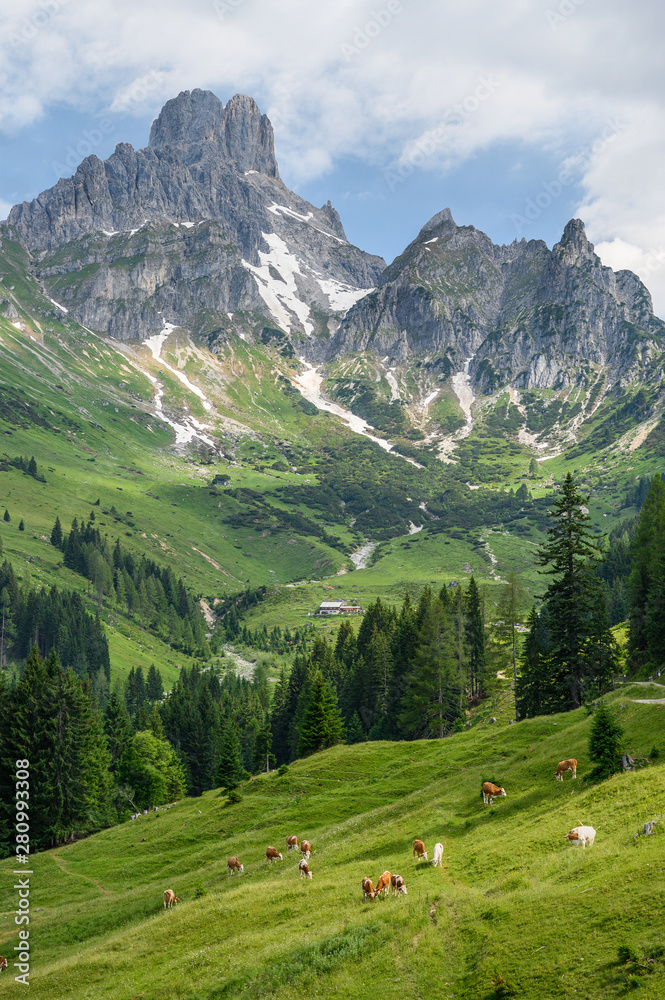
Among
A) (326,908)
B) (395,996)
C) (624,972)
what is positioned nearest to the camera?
(624,972)

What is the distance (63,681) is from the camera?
74125 millimetres

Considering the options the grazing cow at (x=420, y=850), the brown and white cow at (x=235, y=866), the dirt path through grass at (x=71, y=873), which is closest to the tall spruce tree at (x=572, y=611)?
the grazing cow at (x=420, y=850)

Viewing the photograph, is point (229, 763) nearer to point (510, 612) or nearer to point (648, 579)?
point (510, 612)

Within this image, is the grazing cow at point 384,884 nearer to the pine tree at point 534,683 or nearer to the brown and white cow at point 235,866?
the brown and white cow at point 235,866

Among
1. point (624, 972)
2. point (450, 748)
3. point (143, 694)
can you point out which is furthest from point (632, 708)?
point (143, 694)

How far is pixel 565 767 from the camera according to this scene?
35.4m

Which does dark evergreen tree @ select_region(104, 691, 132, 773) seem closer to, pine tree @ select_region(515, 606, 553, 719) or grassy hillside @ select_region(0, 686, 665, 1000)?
grassy hillside @ select_region(0, 686, 665, 1000)

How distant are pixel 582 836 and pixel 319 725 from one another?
56458 mm

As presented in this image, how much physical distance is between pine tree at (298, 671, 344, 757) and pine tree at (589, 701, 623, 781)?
49535 mm

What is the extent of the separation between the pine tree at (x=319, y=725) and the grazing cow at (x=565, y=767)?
152 feet

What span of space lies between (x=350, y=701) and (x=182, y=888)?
72339 millimetres

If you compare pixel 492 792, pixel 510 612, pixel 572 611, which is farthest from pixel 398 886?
pixel 510 612

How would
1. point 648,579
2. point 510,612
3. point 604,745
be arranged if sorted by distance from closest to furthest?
point 604,745 → point 648,579 → point 510,612

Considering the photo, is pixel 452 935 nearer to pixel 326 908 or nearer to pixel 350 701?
pixel 326 908
